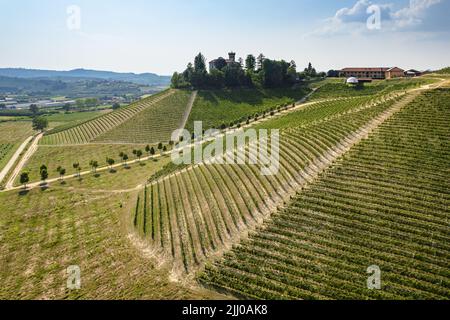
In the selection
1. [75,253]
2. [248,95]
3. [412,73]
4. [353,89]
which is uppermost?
[412,73]

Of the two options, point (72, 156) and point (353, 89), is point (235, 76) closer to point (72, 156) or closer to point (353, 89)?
point (353, 89)

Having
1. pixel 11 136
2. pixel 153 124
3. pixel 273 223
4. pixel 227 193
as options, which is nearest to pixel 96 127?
pixel 153 124

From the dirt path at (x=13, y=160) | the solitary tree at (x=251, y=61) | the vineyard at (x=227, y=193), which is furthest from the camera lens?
the solitary tree at (x=251, y=61)

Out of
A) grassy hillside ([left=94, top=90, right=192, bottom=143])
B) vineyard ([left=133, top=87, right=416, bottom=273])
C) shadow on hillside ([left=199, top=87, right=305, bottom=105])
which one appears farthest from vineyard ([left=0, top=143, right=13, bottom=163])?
vineyard ([left=133, top=87, right=416, bottom=273])

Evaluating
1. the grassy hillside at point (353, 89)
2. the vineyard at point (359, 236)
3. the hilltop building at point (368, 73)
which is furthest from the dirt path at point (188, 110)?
the hilltop building at point (368, 73)

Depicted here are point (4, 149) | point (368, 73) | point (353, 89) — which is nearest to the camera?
point (353, 89)

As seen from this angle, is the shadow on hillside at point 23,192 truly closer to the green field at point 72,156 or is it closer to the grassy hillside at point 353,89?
the green field at point 72,156
